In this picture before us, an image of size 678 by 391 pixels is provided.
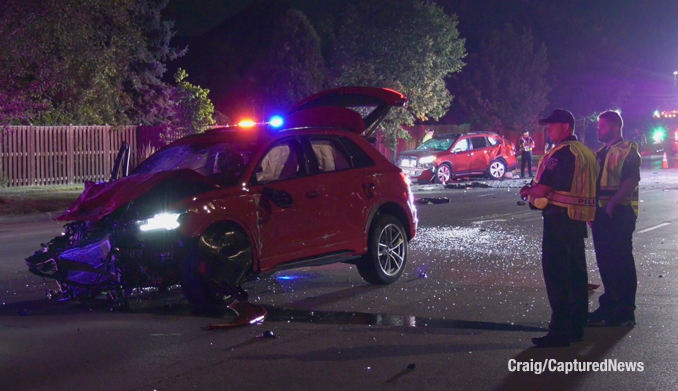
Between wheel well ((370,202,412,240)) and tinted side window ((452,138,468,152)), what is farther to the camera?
tinted side window ((452,138,468,152))

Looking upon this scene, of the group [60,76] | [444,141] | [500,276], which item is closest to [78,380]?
[500,276]

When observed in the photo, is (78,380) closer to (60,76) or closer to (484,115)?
(60,76)

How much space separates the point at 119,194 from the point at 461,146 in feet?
72.8

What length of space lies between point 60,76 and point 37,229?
217 inches

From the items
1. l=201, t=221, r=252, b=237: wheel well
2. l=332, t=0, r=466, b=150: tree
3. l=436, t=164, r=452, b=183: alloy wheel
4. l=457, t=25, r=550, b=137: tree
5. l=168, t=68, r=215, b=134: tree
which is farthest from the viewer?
l=457, t=25, r=550, b=137: tree

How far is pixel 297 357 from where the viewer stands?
604cm

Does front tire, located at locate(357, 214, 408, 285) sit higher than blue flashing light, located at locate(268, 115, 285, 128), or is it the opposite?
blue flashing light, located at locate(268, 115, 285, 128)

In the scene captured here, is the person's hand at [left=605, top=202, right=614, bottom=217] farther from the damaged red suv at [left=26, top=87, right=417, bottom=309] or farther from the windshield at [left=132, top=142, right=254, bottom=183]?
the windshield at [left=132, top=142, right=254, bottom=183]

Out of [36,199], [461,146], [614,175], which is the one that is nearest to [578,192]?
[614,175]

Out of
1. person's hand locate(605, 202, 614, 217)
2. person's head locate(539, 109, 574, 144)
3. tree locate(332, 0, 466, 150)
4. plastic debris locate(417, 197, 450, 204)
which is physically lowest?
plastic debris locate(417, 197, 450, 204)

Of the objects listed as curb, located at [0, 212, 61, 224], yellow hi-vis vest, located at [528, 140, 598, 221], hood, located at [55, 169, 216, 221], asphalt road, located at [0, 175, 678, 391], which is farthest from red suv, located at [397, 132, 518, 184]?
yellow hi-vis vest, located at [528, 140, 598, 221]

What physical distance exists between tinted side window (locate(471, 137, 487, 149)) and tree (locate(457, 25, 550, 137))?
1933 centimetres

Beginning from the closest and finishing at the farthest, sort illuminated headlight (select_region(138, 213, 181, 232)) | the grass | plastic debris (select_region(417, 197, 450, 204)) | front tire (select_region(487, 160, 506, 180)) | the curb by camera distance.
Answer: illuminated headlight (select_region(138, 213, 181, 232)) → the curb → the grass → plastic debris (select_region(417, 197, 450, 204)) → front tire (select_region(487, 160, 506, 180))

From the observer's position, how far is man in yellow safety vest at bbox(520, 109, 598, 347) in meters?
6.20
